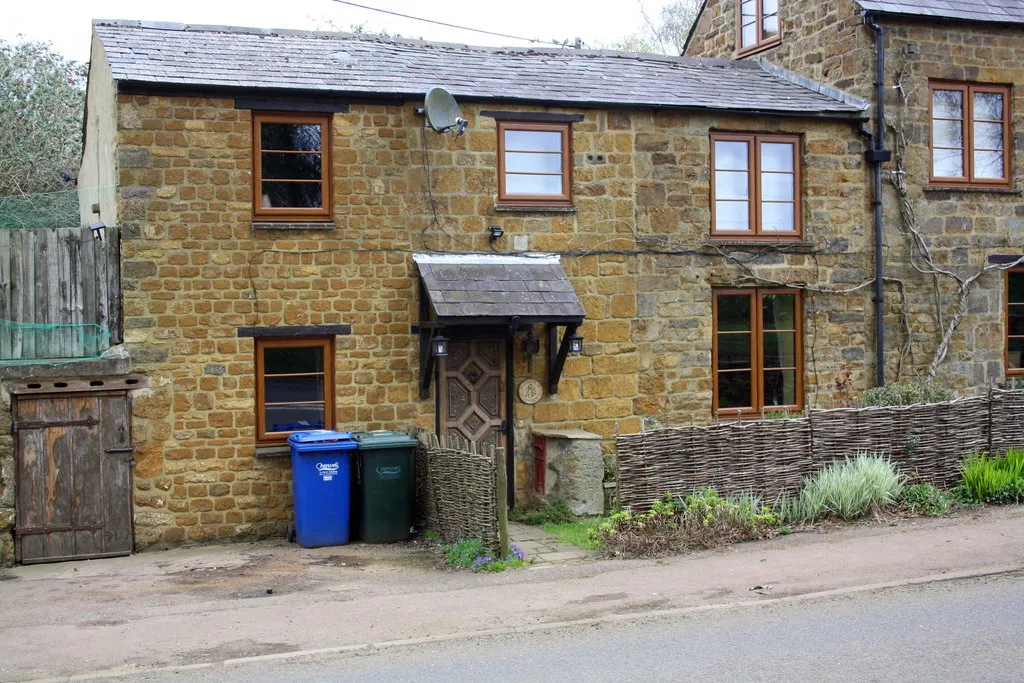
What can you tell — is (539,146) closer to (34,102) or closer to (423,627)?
(423,627)

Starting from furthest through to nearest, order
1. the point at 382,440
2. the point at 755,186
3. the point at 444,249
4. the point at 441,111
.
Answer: the point at 755,186 → the point at 444,249 → the point at 441,111 → the point at 382,440

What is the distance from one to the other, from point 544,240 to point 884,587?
6228 millimetres

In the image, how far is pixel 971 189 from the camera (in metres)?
16.0

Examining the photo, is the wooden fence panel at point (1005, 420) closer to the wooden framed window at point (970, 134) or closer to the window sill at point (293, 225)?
the wooden framed window at point (970, 134)

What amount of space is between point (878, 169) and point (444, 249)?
6.38 metres

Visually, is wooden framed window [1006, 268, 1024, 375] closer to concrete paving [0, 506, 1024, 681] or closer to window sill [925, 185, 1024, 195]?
window sill [925, 185, 1024, 195]

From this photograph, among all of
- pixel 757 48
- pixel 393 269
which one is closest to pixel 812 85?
pixel 757 48

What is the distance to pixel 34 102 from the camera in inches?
983

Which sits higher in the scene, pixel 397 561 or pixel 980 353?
pixel 980 353

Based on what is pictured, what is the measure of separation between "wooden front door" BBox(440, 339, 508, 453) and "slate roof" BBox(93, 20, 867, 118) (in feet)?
10.3

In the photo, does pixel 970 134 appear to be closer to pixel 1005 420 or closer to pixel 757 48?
pixel 757 48

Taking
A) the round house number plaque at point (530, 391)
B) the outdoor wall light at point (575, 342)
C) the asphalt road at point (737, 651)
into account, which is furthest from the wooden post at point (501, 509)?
the round house number plaque at point (530, 391)

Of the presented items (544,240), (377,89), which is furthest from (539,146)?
(377,89)

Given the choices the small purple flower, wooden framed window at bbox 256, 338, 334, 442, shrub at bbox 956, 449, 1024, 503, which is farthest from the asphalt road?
wooden framed window at bbox 256, 338, 334, 442
